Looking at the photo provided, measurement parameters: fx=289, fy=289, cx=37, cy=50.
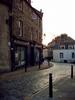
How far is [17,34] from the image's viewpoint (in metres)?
32.3

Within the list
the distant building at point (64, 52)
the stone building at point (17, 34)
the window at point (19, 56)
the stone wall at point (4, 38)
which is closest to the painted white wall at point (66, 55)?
the distant building at point (64, 52)

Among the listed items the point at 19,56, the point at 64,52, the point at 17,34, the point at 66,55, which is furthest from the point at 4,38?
the point at 64,52

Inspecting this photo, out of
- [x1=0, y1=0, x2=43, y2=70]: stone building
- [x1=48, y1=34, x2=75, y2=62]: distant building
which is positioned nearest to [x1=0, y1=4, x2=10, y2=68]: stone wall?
[x1=0, y1=0, x2=43, y2=70]: stone building

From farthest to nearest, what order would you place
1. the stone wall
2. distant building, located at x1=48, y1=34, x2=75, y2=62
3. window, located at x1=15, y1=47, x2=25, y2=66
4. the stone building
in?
1. distant building, located at x1=48, y1=34, x2=75, y2=62
2. window, located at x1=15, y1=47, x2=25, y2=66
3. the stone building
4. the stone wall

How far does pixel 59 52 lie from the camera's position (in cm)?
8031

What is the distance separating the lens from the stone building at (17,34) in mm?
27969

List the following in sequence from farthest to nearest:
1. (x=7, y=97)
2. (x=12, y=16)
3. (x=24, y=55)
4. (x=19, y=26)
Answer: (x=24, y=55) → (x=19, y=26) → (x=12, y=16) → (x=7, y=97)

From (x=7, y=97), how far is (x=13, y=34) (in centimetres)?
1836

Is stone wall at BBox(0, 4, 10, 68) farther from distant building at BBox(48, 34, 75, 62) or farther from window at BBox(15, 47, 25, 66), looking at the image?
distant building at BBox(48, 34, 75, 62)

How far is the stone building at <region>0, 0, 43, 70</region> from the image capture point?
28.0 m

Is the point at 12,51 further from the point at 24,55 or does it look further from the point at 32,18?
the point at 32,18

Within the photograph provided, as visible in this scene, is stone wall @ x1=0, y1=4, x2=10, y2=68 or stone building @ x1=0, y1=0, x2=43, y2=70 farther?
stone building @ x1=0, y1=0, x2=43, y2=70

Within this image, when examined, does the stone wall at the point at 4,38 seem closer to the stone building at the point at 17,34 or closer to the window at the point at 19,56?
the stone building at the point at 17,34

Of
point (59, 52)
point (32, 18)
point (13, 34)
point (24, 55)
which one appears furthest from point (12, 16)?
point (59, 52)
